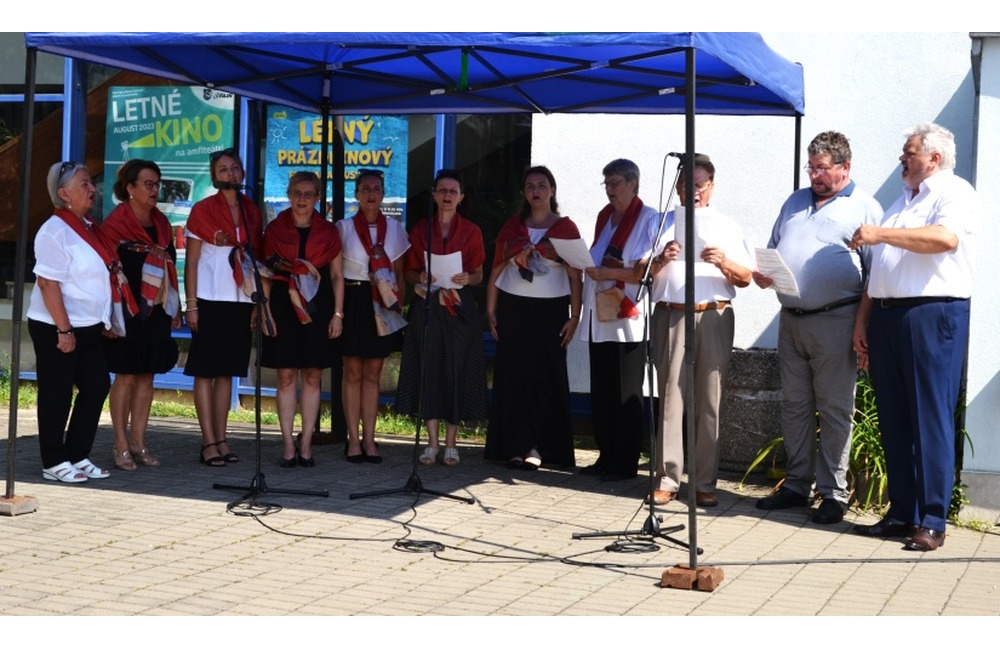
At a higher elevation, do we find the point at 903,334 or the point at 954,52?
the point at 954,52

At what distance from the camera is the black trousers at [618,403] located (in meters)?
8.72

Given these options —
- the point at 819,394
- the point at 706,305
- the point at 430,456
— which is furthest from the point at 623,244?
the point at 430,456

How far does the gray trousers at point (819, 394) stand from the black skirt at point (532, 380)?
1714mm

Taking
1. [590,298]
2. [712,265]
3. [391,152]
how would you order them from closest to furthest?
[712,265] → [590,298] → [391,152]

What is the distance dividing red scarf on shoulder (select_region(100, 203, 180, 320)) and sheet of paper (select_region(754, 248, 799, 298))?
3790 mm

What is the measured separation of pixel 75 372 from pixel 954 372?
5175 mm

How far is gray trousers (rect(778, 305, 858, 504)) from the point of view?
24.8ft

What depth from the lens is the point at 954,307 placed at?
700cm

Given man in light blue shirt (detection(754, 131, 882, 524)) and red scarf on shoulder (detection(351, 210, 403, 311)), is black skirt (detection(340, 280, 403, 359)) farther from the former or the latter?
man in light blue shirt (detection(754, 131, 882, 524))

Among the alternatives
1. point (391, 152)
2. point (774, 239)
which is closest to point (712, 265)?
point (774, 239)

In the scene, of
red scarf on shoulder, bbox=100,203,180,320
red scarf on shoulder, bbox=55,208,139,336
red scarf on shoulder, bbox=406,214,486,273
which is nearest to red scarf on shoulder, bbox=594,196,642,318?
red scarf on shoulder, bbox=406,214,486,273

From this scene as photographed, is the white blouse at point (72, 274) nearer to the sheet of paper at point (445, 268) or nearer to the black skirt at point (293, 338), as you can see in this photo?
the black skirt at point (293, 338)

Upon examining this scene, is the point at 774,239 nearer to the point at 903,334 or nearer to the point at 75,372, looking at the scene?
the point at 903,334

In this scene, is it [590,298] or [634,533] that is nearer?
[634,533]
